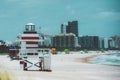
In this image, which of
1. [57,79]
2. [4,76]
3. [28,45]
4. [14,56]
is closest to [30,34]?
[28,45]

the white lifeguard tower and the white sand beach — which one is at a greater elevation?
the white lifeguard tower

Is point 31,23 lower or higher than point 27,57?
higher

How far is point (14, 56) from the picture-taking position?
→ 37.4 meters

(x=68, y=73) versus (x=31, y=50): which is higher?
(x=31, y=50)

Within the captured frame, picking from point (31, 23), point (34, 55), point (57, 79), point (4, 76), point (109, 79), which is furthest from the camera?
point (31, 23)

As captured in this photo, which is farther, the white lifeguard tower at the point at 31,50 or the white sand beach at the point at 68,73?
the white lifeguard tower at the point at 31,50

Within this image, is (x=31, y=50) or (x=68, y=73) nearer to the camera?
(x=68, y=73)

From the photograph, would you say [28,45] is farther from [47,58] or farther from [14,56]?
[14,56]

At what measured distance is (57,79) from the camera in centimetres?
1227

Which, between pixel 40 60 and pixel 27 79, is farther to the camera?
pixel 40 60

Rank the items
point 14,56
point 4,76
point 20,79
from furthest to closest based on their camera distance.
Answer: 1. point 14,56
2. point 20,79
3. point 4,76

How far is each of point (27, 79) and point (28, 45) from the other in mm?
6005

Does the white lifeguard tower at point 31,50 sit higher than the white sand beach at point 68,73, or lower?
higher

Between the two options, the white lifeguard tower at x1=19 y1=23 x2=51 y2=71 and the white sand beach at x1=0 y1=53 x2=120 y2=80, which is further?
the white lifeguard tower at x1=19 y1=23 x2=51 y2=71
